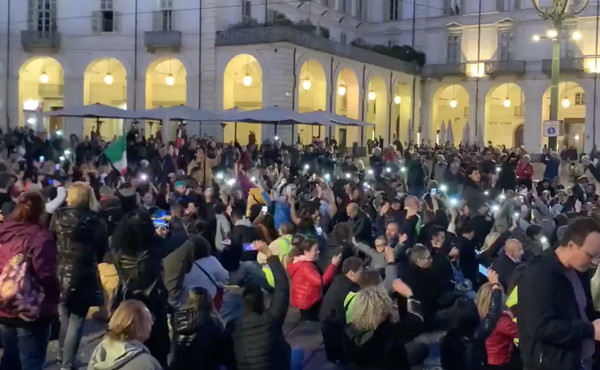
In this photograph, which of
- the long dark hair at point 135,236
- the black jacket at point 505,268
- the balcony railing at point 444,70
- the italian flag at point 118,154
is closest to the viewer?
the long dark hair at point 135,236

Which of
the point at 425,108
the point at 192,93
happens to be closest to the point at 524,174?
the point at 192,93

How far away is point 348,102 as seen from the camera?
44750mm

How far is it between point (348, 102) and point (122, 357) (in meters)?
40.3

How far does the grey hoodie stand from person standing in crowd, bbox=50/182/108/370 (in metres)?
2.38

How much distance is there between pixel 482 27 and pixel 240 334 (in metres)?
46.0

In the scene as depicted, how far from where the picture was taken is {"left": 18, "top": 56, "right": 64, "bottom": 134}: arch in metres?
38.9

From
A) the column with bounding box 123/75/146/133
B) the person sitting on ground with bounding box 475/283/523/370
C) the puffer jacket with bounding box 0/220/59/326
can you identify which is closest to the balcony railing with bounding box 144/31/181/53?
the column with bounding box 123/75/146/133

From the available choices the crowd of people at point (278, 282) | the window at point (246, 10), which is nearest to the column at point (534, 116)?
the window at point (246, 10)

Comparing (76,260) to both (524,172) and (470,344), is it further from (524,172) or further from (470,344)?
(524,172)

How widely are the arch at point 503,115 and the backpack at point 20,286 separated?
46613mm

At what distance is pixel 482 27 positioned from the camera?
164 ft

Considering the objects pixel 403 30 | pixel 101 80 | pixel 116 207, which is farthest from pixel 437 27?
pixel 116 207

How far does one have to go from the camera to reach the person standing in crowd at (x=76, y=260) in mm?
7312

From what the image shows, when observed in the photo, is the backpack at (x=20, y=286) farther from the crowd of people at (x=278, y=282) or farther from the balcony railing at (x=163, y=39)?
the balcony railing at (x=163, y=39)
